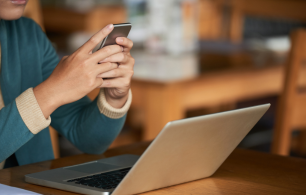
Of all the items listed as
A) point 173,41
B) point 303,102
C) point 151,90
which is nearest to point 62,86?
point 151,90

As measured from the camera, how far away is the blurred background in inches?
57.7

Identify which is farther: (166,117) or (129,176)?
(166,117)

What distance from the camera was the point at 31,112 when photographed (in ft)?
2.24

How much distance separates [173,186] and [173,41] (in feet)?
4.51

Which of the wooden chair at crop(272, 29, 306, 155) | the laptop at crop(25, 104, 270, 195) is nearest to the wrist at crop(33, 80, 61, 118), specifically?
the laptop at crop(25, 104, 270, 195)

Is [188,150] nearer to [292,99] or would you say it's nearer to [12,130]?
[12,130]

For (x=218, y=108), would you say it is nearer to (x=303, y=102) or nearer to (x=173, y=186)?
(x=303, y=102)

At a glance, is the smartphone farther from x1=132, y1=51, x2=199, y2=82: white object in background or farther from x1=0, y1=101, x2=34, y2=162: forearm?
x1=132, y1=51, x2=199, y2=82: white object in background

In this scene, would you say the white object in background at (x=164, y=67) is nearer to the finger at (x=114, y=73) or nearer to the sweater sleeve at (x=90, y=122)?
the sweater sleeve at (x=90, y=122)

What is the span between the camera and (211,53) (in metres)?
1.98

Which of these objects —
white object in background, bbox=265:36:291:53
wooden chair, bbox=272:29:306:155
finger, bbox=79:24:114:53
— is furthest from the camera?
white object in background, bbox=265:36:291:53

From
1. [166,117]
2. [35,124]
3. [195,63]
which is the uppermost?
[35,124]

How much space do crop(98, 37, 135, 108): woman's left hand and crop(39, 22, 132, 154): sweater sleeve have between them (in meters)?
0.02

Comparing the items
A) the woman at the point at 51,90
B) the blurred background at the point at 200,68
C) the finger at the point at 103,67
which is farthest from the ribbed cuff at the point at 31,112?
the blurred background at the point at 200,68
